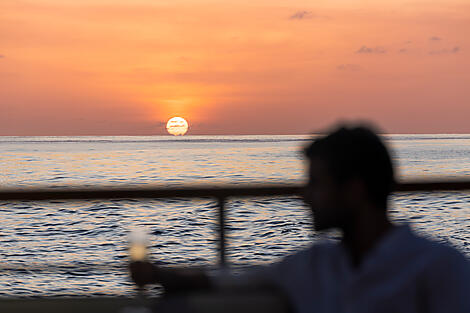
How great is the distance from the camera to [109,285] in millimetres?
9445

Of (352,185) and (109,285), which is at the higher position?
(352,185)

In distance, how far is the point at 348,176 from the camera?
1206mm

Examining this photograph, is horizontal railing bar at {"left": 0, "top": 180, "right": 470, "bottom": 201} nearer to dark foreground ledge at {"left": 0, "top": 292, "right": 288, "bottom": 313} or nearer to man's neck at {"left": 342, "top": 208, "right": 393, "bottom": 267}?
dark foreground ledge at {"left": 0, "top": 292, "right": 288, "bottom": 313}

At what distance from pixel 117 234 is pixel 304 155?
43.3ft

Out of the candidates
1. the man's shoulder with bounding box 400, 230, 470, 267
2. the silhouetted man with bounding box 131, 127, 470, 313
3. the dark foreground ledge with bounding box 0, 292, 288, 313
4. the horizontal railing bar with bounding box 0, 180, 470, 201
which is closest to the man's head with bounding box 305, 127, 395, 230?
the silhouetted man with bounding box 131, 127, 470, 313

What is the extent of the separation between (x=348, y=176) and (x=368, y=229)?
13 cm

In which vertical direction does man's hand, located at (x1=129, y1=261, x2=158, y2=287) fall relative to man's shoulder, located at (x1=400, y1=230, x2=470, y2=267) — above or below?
below

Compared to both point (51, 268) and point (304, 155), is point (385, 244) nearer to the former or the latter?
point (304, 155)

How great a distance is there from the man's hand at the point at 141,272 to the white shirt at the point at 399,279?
40 cm

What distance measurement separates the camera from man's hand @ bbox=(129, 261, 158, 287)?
127 centimetres

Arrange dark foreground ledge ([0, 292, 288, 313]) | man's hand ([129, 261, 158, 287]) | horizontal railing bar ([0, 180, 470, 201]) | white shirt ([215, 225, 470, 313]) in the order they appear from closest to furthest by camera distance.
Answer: white shirt ([215, 225, 470, 313]), man's hand ([129, 261, 158, 287]), dark foreground ledge ([0, 292, 288, 313]), horizontal railing bar ([0, 180, 470, 201])

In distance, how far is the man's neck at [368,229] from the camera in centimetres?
123

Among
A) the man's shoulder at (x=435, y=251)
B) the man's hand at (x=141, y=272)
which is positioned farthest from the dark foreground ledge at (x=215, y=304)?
the man's shoulder at (x=435, y=251)

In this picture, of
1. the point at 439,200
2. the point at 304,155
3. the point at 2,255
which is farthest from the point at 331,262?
the point at 439,200
